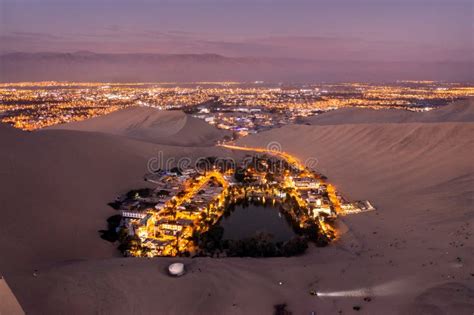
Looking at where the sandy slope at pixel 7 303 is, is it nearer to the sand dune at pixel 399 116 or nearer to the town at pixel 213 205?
the town at pixel 213 205

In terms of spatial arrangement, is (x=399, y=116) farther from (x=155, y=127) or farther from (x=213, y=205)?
(x=213, y=205)

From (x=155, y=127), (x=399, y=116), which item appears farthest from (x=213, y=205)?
(x=399, y=116)

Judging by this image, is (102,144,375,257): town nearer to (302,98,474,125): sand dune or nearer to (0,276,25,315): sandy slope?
(0,276,25,315): sandy slope

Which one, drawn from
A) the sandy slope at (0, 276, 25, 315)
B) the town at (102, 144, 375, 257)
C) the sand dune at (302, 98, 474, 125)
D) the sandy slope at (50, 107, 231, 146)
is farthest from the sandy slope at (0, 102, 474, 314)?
the sandy slope at (50, 107, 231, 146)

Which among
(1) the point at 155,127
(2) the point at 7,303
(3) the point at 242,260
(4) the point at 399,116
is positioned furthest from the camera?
(1) the point at 155,127

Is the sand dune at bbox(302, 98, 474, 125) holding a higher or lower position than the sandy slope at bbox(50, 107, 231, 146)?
higher

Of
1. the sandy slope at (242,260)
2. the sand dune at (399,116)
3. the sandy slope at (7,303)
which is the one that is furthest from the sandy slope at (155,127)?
the sandy slope at (7,303)
